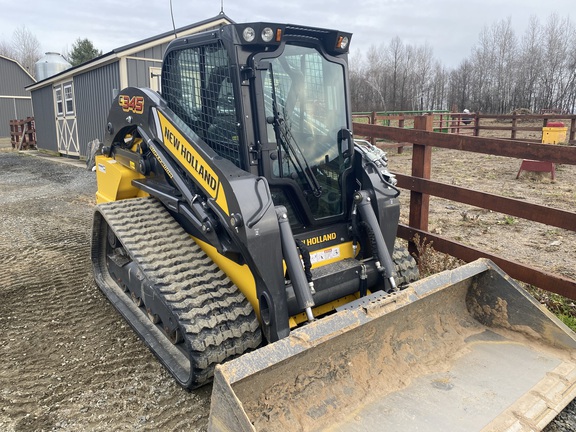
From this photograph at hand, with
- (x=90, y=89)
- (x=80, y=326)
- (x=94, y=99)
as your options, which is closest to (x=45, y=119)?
(x=90, y=89)

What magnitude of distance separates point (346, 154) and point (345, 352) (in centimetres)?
153

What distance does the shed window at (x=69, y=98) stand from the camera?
15.9 m

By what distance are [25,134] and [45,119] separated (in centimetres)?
261

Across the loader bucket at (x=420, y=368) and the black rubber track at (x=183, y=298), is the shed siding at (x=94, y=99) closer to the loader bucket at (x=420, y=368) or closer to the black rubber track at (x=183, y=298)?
the black rubber track at (x=183, y=298)

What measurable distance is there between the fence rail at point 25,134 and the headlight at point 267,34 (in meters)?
20.3

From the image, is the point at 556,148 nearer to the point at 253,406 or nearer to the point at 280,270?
the point at 280,270

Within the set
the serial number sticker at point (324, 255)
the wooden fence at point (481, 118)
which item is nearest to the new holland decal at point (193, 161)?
the serial number sticker at point (324, 255)

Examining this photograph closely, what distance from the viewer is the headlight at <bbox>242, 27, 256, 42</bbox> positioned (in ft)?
9.71

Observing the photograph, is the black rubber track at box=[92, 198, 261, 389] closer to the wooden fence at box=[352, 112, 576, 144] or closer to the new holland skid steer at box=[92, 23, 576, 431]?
the new holland skid steer at box=[92, 23, 576, 431]

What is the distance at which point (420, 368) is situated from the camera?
2891 millimetres

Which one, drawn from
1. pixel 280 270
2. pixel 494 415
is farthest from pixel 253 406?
pixel 494 415

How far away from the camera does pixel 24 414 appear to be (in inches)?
111

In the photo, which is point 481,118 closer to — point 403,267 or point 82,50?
point 403,267

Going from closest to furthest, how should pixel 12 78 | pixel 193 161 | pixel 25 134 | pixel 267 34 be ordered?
1. pixel 267 34
2. pixel 193 161
3. pixel 25 134
4. pixel 12 78
